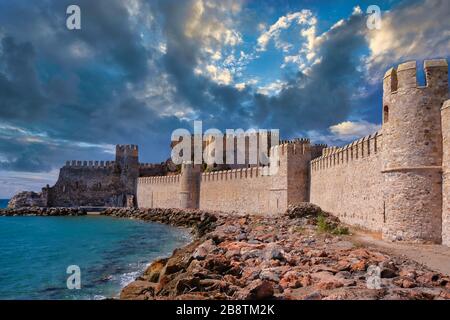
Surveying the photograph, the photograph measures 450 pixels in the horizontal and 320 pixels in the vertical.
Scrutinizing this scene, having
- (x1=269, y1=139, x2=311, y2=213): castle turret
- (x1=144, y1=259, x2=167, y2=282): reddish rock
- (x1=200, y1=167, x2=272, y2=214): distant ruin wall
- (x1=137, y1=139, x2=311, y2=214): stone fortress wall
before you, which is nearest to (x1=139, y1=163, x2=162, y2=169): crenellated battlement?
(x1=137, y1=139, x2=311, y2=214): stone fortress wall

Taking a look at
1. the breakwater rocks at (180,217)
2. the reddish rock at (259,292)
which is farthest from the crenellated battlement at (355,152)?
the reddish rock at (259,292)

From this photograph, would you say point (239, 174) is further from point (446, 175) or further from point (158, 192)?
point (446, 175)

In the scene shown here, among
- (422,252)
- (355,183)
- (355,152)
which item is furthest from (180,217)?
(422,252)

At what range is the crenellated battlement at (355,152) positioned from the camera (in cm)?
1370

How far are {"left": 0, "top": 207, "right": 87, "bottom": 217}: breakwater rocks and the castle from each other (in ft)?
73.7

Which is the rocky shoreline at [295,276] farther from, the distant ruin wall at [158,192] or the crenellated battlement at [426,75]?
the distant ruin wall at [158,192]

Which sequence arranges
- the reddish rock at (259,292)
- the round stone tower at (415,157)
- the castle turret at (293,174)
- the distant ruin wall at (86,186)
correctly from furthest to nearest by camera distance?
the distant ruin wall at (86,186) < the castle turret at (293,174) < the round stone tower at (415,157) < the reddish rock at (259,292)

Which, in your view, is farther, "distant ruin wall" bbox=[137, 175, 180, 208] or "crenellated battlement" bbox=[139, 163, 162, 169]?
"crenellated battlement" bbox=[139, 163, 162, 169]

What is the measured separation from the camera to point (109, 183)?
50531mm

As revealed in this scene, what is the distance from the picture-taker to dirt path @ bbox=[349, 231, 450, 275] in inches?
310

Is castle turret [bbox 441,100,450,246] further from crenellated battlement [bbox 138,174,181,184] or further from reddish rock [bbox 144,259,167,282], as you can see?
crenellated battlement [bbox 138,174,181,184]
